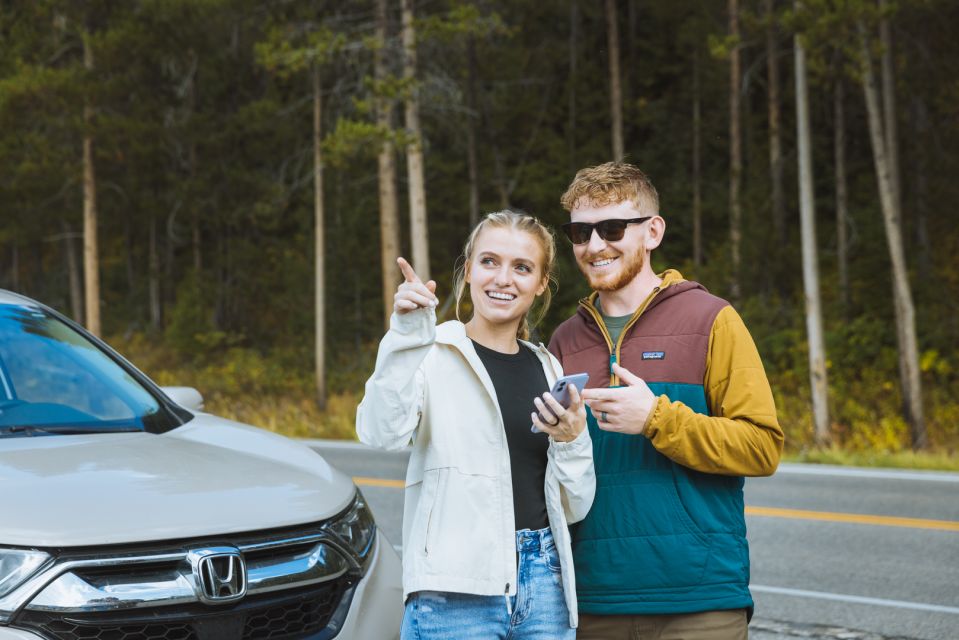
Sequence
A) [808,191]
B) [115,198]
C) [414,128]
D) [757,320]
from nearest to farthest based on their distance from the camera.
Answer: [808,191] → [414,128] → [757,320] → [115,198]

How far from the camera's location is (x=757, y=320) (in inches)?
870

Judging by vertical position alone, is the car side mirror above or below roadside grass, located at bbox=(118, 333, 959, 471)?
above

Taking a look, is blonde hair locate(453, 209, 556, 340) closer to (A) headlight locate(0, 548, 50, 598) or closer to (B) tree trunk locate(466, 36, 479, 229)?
(A) headlight locate(0, 548, 50, 598)

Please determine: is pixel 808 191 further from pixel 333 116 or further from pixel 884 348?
pixel 333 116

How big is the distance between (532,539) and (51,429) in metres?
1.79

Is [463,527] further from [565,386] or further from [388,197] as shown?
[388,197]

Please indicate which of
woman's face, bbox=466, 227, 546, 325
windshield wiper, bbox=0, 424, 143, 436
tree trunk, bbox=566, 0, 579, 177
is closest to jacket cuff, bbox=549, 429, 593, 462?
woman's face, bbox=466, 227, 546, 325

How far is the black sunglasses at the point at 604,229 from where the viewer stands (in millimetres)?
2930

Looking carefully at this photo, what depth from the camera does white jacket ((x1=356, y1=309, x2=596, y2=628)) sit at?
2.63 m

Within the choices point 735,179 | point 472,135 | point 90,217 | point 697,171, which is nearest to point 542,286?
point 735,179

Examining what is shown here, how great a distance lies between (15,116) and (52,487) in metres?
24.1

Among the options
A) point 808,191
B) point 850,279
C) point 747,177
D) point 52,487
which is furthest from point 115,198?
point 52,487

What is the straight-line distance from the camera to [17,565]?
277cm

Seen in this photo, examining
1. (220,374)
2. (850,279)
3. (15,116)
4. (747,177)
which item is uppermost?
(15,116)
